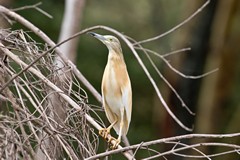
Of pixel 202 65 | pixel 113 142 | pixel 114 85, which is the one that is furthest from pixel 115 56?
pixel 202 65

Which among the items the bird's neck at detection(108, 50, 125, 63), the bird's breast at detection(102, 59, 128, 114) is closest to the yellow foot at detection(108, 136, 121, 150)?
the bird's breast at detection(102, 59, 128, 114)

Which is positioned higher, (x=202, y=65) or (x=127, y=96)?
(x=127, y=96)

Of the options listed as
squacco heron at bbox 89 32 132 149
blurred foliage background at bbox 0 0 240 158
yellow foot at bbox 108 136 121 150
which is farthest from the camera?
blurred foliage background at bbox 0 0 240 158

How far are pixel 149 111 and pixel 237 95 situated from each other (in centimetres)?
113

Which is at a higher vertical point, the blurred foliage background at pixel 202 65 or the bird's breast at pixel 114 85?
the bird's breast at pixel 114 85

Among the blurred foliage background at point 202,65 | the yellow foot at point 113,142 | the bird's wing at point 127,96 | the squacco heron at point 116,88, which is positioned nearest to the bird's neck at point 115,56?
the squacco heron at point 116,88

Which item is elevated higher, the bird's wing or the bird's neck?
the bird's neck

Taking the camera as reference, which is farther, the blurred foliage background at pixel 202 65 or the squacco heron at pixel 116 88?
the blurred foliage background at pixel 202 65

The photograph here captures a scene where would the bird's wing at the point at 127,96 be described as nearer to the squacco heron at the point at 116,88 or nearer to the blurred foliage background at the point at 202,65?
the squacco heron at the point at 116,88

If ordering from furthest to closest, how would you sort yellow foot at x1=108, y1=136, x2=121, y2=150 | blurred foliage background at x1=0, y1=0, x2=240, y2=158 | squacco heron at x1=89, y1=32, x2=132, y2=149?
blurred foliage background at x1=0, y1=0, x2=240, y2=158 < squacco heron at x1=89, y1=32, x2=132, y2=149 < yellow foot at x1=108, y1=136, x2=121, y2=150

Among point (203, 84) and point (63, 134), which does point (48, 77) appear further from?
point (203, 84)

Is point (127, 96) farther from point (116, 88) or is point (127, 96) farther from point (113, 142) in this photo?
point (113, 142)

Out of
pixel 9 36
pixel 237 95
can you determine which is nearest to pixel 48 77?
pixel 9 36

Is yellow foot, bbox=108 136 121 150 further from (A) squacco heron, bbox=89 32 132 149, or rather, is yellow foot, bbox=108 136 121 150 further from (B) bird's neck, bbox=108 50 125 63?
(B) bird's neck, bbox=108 50 125 63
